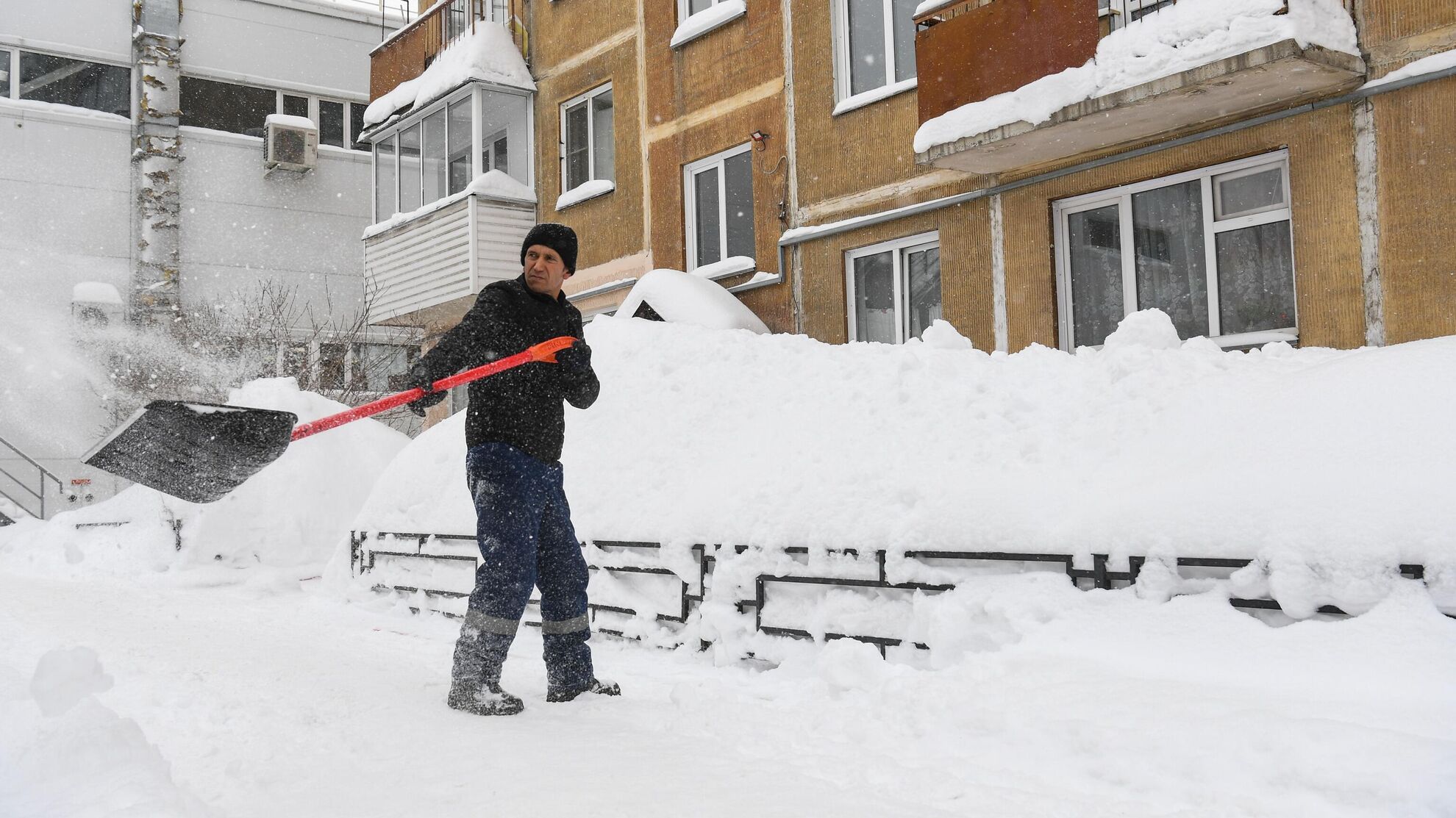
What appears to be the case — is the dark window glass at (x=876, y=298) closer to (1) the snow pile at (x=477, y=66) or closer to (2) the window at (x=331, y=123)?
(1) the snow pile at (x=477, y=66)

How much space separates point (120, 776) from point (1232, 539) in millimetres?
3265

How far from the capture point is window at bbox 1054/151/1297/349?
7543 millimetres

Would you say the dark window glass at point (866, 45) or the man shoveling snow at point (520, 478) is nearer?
the man shoveling snow at point (520, 478)

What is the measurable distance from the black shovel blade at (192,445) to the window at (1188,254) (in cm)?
625

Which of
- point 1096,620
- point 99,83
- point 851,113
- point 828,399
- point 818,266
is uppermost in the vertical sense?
point 99,83

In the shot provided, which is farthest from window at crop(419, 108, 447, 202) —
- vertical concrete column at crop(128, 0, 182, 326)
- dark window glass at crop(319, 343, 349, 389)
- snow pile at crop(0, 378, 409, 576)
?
vertical concrete column at crop(128, 0, 182, 326)

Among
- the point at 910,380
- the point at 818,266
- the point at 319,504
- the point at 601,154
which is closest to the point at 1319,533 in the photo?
the point at 910,380

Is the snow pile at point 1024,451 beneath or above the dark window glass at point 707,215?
beneath

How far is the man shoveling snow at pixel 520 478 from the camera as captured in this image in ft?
12.2

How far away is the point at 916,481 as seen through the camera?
15.0ft

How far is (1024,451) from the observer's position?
4.56 metres

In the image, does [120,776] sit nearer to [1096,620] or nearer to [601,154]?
[1096,620]

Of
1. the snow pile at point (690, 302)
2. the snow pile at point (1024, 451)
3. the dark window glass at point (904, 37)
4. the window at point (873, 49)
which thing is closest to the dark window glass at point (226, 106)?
the snow pile at point (690, 302)

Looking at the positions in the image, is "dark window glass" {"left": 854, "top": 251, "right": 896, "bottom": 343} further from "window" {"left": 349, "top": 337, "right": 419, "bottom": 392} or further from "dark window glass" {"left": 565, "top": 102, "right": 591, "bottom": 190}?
"window" {"left": 349, "top": 337, "right": 419, "bottom": 392}
